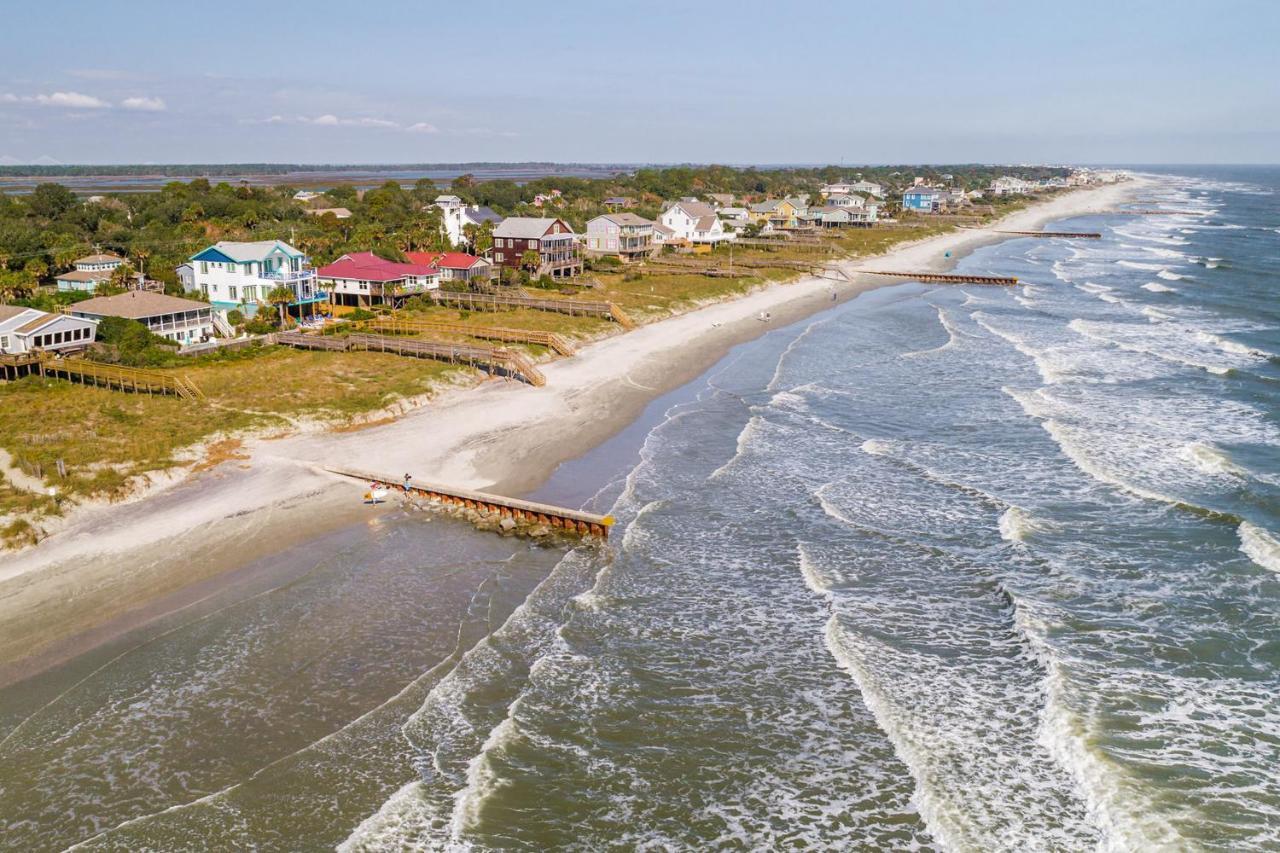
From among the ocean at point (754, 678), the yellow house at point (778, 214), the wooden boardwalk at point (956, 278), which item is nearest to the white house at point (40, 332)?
the ocean at point (754, 678)

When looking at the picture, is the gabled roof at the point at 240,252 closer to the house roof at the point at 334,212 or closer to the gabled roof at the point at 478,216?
the gabled roof at the point at 478,216

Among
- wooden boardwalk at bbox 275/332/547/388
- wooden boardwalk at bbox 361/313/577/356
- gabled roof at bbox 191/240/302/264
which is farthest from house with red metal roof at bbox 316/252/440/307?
wooden boardwalk at bbox 275/332/547/388

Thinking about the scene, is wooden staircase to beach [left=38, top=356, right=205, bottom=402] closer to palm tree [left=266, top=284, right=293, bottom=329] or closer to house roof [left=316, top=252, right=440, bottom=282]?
palm tree [left=266, top=284, right=293, bottom=329]

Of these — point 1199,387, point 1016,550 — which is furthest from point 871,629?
point 1199,387

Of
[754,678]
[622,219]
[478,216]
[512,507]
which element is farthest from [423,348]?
[478,216]

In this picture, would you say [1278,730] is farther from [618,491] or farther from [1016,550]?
A: [618,491]
